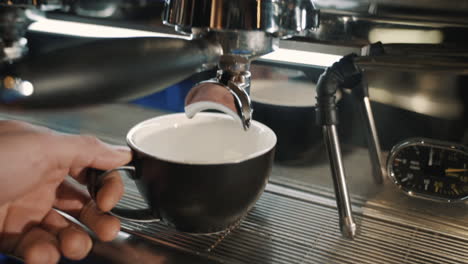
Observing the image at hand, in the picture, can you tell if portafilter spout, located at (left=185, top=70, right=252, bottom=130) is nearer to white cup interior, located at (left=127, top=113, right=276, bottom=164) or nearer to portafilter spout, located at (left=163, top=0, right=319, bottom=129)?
portafilter spout, located at (left=163, top=0, right=319, bottom=129)

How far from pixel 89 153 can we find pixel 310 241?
0.19 metres

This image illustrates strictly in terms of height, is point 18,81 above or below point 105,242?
above

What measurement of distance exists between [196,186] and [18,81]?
174 mm

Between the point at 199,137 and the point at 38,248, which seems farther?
the point at 199,137

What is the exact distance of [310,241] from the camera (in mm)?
424

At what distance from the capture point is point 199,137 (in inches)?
19.1

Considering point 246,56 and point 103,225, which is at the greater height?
point 246,56

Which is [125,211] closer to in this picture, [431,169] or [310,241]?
[310,241]

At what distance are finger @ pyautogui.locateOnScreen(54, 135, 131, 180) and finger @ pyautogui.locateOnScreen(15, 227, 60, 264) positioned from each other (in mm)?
59

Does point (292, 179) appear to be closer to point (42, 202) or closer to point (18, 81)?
point (42, 202)

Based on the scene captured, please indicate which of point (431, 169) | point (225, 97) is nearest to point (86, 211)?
point (225, 97)

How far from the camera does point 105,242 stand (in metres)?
0.41

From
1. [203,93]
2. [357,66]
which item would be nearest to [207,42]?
[203,93]

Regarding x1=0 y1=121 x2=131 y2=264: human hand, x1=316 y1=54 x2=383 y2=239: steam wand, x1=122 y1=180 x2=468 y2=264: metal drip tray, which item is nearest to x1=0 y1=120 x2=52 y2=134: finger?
x1=0 y1=121 x2=131 y2=264: human hand
